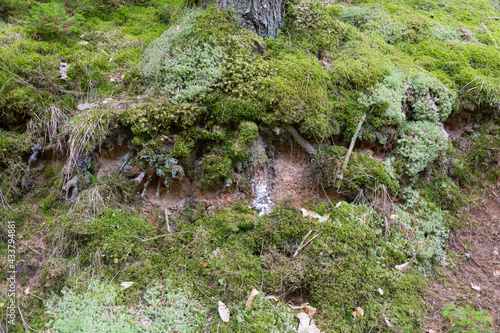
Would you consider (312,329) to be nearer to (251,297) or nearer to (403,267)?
(251,297)

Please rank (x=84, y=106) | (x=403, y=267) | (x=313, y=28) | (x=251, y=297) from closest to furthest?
(x=251, y=297) → (x=403, y=267) → (x=84, y=106) → (x=313, y=28)

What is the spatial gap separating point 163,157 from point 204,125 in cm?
66

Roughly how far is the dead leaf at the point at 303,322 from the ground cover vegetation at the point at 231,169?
0.09 m

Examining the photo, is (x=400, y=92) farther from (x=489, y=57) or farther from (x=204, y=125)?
(x=204, y=125)

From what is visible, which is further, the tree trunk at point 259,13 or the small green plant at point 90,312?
the tree trunk at point 259,13

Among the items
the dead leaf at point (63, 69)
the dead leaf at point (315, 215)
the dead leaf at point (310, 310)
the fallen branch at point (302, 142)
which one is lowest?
the dead leaf at point (310, 310)

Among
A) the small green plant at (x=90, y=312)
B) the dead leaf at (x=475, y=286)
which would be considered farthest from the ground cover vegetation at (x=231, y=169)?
the dead leaf at (x=475, y=286)

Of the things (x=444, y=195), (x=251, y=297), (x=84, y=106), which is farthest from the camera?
(x=444, y=195)

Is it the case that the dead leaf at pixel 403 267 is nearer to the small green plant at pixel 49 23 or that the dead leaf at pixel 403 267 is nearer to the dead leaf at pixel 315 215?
the dead leaf at pixel 315 215

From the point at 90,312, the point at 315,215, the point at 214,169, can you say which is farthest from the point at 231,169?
the point at 90,312

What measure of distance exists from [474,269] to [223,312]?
10.9 ft

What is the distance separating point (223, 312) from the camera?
9.32 ft

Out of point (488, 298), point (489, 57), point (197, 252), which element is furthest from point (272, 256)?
point (489, 57)

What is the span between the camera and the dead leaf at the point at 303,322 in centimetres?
276
